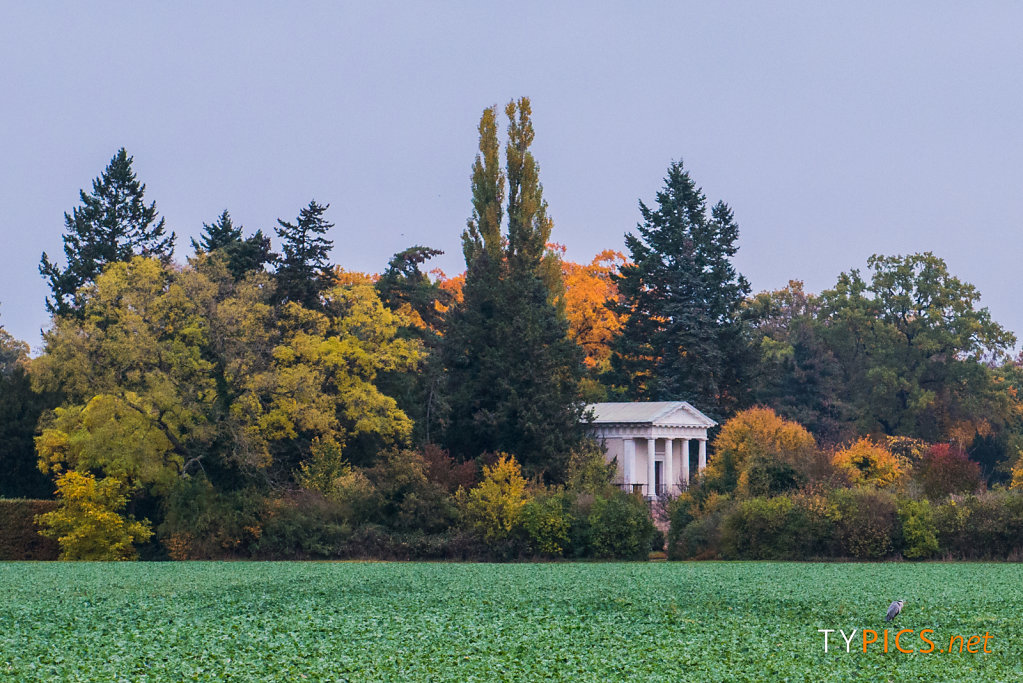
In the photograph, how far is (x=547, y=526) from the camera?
1679 inches

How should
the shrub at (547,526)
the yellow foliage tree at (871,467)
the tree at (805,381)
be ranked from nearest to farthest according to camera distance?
the shrub at (547,526) < the yellow foliage tree at (871,467) < the tree at (805,381)

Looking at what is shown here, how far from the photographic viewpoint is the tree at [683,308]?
64062mm

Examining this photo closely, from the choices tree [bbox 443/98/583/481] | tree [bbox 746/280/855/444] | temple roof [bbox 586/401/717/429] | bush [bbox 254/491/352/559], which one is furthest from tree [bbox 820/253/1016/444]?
bush [bbox 254/491/352/559]

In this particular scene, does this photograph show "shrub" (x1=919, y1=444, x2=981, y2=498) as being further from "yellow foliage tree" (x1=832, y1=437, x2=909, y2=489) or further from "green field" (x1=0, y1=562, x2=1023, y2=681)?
"green field" (x1=0, y1=562, x2=1023, y2=681)

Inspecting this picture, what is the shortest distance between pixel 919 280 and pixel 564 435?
34.6 meters

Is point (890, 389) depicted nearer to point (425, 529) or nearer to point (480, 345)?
point (480, 345)

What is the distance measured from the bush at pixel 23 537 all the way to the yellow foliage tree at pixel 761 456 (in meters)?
25.4

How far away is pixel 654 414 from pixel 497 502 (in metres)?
14.5

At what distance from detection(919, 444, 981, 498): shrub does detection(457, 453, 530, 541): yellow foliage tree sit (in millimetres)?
13934

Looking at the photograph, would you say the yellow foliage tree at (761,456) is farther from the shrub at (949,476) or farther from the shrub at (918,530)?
the shrub at (918,530)

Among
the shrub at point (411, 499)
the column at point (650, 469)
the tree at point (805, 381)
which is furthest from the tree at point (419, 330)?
the tree at point (805, 381)

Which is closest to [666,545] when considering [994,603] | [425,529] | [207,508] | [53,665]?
[425,529]

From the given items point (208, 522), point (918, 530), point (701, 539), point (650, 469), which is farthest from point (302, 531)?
point (918, 530)

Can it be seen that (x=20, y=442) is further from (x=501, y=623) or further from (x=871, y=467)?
(x=501, y=623)
